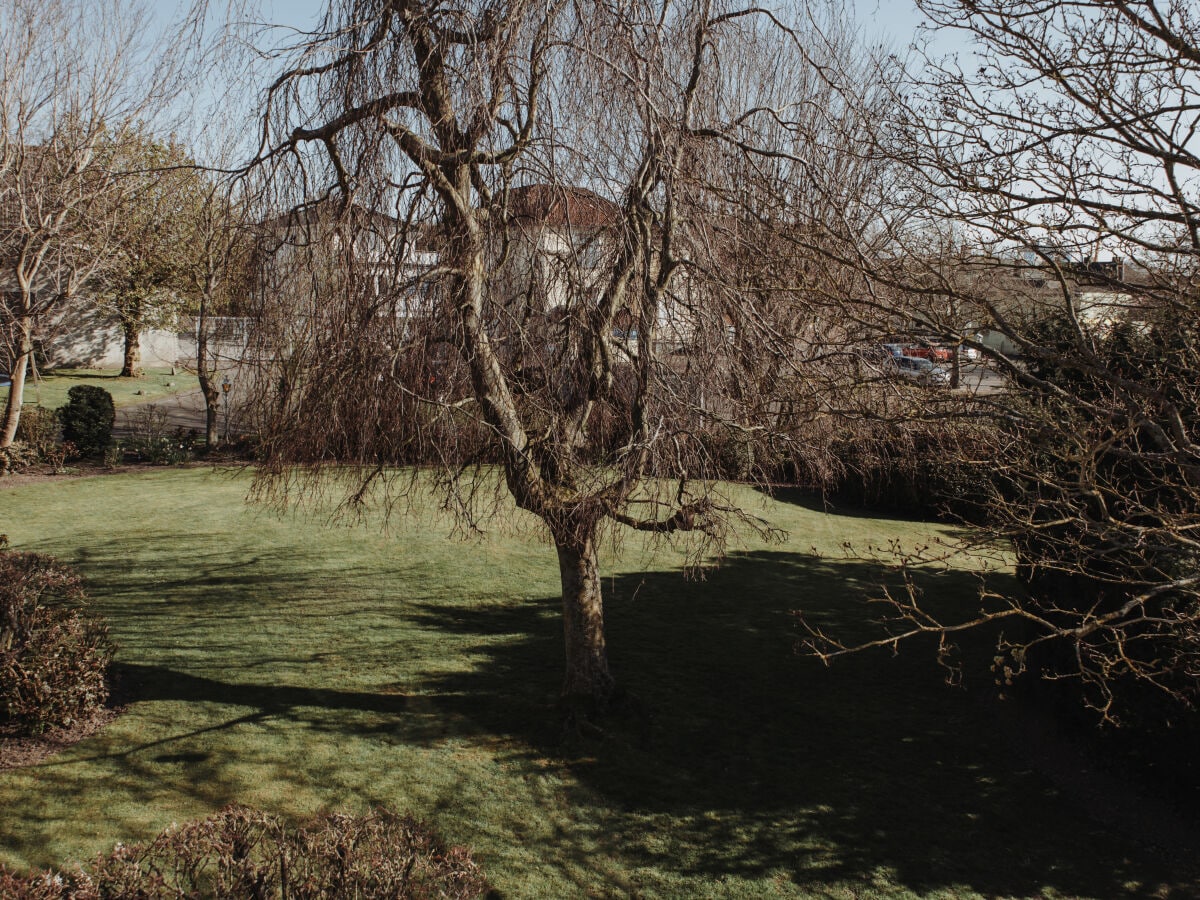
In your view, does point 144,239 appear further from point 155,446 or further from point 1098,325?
point 1098,325

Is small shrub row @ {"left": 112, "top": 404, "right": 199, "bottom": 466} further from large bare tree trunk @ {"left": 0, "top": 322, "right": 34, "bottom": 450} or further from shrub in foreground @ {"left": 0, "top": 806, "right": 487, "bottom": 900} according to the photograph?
shrub in foreground @ {"left": 0, "top": 806, "right": 487, "bottom": 900}

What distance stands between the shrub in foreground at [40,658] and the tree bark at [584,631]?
3687mm

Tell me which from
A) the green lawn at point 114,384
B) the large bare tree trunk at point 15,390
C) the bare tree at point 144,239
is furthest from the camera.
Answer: the green lawn at point 114,384

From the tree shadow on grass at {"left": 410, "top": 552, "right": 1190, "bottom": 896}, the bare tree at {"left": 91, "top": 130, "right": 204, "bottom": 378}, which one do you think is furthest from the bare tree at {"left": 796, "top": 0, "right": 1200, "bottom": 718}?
the bare tree at {"left": 91, "top": 130, "right": 204, "bottom": 378}

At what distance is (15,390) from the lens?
15.7 m

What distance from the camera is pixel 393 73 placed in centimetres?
563

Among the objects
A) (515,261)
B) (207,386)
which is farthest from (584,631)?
(207,386)

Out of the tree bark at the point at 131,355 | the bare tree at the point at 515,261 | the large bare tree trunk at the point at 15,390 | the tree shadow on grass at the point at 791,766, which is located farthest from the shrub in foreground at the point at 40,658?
the tree bark at the point at 131,355

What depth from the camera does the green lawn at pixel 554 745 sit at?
5566mm

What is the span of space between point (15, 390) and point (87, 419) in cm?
132

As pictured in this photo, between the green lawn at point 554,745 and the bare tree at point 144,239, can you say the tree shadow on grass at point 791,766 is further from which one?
the bare tree at point 144,239

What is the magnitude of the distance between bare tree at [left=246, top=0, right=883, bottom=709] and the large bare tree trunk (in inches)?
468

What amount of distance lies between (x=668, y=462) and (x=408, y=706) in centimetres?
332

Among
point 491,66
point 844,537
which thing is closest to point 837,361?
point 491,66
